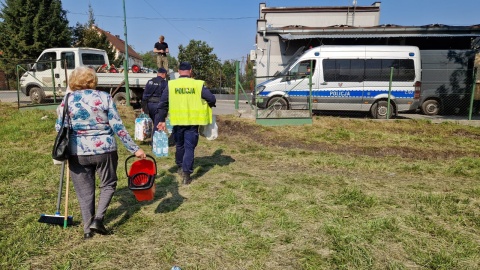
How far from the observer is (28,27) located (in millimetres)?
24141

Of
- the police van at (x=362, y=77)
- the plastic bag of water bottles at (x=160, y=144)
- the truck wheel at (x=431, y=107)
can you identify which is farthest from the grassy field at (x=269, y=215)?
the truck wheel at (x=431, y=107)

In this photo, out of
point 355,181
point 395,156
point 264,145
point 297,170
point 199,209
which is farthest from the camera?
point 264,145

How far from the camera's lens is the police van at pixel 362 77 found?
1068 cm

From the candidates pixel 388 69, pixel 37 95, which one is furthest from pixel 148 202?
pixel 37 95

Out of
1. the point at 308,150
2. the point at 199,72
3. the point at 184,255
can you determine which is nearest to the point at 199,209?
the point at 184,255

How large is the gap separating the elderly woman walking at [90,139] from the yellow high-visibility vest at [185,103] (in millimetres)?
1441

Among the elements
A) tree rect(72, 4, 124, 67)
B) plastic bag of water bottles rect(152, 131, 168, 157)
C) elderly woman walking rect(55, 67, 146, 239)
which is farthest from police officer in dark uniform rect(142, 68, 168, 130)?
tree rect(72, 4, 124, 67)

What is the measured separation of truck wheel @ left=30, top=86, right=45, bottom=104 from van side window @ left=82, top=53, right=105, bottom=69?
2058 mm

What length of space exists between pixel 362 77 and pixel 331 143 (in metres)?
4.85

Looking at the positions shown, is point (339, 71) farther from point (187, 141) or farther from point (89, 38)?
point (89, 38)

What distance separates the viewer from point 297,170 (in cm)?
509

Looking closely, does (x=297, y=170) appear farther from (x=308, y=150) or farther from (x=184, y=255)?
(x=184, y=255)

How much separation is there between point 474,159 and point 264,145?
13.4 feet

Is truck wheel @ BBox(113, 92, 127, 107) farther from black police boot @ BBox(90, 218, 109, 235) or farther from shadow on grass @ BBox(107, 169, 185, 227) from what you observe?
black police boot @ BBox(90, 218, 109, 235)
